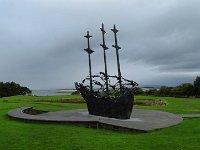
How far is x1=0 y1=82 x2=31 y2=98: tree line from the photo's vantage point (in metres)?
89.9

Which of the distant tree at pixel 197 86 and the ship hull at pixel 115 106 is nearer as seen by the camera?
the ship hull at pixel 115 106

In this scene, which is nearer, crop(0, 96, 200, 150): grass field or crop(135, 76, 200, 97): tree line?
crop(0, 96, 200, 150): grass field

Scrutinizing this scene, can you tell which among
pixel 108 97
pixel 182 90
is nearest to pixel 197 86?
pixel 182 90

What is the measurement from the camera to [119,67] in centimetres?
2888

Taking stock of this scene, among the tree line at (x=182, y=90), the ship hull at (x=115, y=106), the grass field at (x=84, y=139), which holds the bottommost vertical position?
the grass field at (x=84, y=139)

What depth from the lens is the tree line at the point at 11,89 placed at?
89856 mm

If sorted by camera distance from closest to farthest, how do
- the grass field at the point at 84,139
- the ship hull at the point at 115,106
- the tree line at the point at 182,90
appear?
the grass field at the point at 84,139
the ship hull at the point at 115,106
the tree line at the point at 182,90

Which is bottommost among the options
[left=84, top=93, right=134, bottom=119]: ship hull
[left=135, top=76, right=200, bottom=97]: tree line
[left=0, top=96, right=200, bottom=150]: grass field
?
[left=0, top=96, right=200, bottom=150]: grass field

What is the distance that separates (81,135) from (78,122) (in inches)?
158

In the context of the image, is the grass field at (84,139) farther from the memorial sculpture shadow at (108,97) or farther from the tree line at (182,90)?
the tree line at (182,90)

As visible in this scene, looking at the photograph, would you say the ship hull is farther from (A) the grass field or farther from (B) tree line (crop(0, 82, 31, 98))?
(B) tree line (crop(0, 82, 31, 98))

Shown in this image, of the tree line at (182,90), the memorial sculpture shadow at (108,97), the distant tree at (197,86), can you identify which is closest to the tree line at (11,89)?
the tree line at (182,90)

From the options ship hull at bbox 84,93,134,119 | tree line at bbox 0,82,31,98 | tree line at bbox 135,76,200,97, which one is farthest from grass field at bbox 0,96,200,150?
tree line at bbox 0,82,31,98

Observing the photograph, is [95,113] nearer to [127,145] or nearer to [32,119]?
[32,119]
